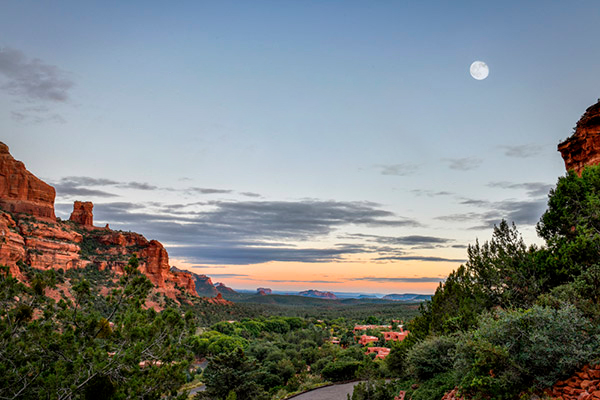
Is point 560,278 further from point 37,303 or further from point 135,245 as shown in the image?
point 135,245

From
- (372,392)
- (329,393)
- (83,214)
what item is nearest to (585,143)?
(372,392)

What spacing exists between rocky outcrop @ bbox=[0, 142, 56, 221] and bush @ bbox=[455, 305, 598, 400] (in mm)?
68001

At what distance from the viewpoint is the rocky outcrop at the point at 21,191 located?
185 ft

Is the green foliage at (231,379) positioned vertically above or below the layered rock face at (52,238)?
below

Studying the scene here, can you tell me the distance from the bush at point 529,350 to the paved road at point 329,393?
11279mm

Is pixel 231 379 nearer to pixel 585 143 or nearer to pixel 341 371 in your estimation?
pixel 341 371

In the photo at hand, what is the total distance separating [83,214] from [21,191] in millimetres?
16108

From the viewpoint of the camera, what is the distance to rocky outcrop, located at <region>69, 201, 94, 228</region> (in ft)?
240

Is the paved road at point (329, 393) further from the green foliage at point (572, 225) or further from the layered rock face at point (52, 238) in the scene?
the layered rock face at point (52, 238)

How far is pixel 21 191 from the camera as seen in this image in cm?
5797

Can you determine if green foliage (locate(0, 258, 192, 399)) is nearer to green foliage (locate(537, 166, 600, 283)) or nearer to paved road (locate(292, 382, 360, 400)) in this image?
paved road (locate(292, 382, 360, 400))

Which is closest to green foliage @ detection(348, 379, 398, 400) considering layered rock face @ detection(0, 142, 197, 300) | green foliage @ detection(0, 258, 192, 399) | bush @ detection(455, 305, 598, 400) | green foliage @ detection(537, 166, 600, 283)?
bush @ detection(455, 305, 598, 400)

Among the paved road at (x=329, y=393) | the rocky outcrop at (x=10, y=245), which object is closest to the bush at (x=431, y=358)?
the paved road at (x=329, y=393)

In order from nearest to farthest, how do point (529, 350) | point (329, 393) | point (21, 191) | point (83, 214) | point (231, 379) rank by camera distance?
1. point (529, 350)
2. point (231, 379)
3. point (329, 393)
4. point (21, 191)
5. point (83, 214)
